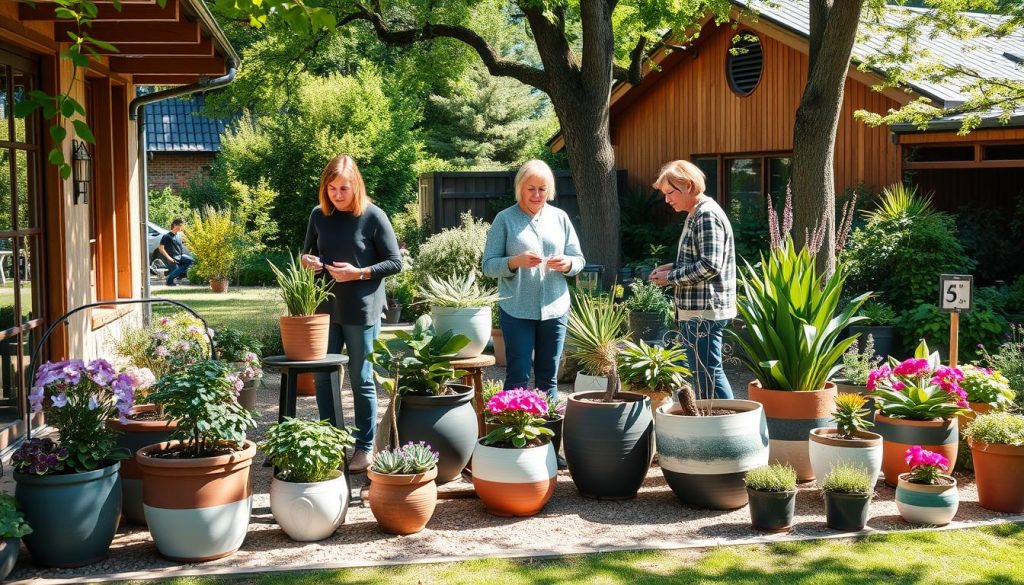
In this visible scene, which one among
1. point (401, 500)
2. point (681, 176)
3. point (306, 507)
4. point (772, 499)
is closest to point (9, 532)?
point (306, 507)

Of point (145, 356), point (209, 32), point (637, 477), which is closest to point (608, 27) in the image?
point (209, 32)

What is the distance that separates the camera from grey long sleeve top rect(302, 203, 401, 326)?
5867 mm

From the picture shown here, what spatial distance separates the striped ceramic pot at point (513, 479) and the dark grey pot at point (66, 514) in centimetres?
175

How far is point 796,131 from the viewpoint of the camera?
8656 mm

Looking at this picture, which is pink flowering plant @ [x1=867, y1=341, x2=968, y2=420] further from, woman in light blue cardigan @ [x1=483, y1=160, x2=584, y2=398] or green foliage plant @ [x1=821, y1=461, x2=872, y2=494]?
woman in light blue cardigan @ [x1=483, y1=160, x2=584, y2=398]

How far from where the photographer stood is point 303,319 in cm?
547

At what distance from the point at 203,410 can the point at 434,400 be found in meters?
1.37

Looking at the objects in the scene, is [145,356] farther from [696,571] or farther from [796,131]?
[796,131]

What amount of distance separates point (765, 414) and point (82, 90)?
17.8 feet

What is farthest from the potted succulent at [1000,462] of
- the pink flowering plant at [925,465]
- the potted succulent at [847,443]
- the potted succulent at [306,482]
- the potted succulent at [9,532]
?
the potted succulent at [9,532]

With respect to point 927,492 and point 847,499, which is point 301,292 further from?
point 927,492

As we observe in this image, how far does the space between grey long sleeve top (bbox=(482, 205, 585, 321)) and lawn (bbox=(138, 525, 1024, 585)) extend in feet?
5.67

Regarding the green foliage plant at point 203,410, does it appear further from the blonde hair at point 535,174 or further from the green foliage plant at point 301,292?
the blonde hair at point 535,174

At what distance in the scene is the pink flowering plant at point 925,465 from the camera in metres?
5.10
